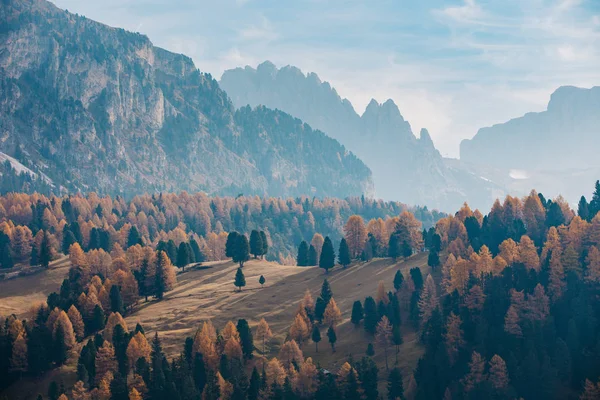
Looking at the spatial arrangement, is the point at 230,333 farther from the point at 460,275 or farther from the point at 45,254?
the point at 45,254

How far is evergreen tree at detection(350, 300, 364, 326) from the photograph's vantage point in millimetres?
134125

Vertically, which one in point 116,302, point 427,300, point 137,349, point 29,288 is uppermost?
point 29,288

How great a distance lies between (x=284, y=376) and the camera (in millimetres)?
114625

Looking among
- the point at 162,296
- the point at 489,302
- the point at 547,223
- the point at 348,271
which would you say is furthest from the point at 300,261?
the point at 489,302

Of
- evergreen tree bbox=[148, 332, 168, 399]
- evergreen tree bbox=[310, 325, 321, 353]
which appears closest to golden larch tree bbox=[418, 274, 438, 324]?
evergreen tree bbox=[310, 325, 321, 353]

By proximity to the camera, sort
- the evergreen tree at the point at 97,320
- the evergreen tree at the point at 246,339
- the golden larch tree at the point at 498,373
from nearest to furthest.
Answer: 1. the golden larch tree at the point at 498,373
2. the evergreen tree at the point at 246,339
3. the evergreen tree at the point at 97,320

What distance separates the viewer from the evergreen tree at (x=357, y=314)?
134 m

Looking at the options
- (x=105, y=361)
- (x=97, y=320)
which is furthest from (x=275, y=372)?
(x=97, y=320)

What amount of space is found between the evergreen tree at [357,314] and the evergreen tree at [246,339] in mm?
19507

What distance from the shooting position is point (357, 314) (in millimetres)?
134250

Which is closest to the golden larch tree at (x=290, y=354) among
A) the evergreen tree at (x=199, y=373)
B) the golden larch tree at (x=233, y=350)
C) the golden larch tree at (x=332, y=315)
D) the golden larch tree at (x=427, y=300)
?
the golden larch tree at (x=233, y=350)

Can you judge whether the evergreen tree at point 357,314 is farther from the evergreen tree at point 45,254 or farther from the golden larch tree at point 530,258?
the evergreen tree at point 45,254

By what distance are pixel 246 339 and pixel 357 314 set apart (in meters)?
21.7

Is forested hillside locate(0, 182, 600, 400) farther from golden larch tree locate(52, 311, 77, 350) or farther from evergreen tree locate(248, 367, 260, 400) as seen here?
golden larch tree locate(52, 311, 77, 350)
